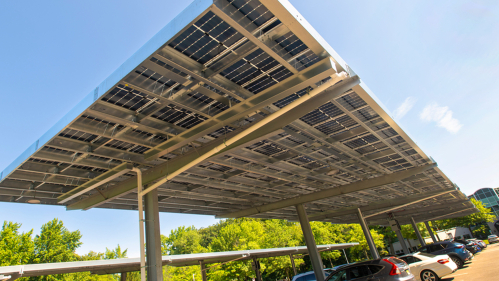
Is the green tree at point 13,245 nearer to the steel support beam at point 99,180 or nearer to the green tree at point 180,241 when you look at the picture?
the green tree at point 180,241

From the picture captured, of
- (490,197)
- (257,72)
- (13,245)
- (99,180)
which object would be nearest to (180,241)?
(13,245)

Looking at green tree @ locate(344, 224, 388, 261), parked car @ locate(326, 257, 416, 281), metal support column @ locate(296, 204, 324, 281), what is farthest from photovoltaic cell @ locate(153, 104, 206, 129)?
green tree @ locate(344, 224, 388, 261)

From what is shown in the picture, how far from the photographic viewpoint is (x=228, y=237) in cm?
4269

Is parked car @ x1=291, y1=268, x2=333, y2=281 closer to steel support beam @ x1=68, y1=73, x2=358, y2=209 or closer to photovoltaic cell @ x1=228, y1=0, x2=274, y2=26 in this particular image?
steel support beam @ x1=68, y1=73, x2=358, y2=209

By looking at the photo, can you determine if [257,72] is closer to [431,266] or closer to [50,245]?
[431,266]

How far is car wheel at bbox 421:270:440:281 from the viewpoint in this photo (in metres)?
13.2

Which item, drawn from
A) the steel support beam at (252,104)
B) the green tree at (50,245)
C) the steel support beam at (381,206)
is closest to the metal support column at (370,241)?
the steel support beam at (381,206)


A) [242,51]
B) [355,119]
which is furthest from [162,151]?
[355,119]

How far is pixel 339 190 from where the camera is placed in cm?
2331

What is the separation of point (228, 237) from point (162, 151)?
109ft

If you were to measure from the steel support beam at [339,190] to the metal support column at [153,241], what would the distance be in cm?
1346

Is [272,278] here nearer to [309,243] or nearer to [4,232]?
[309,243]

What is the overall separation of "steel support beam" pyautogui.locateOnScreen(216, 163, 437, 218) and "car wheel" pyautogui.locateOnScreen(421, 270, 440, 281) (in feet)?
27.7

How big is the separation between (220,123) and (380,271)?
7323 millimetres
